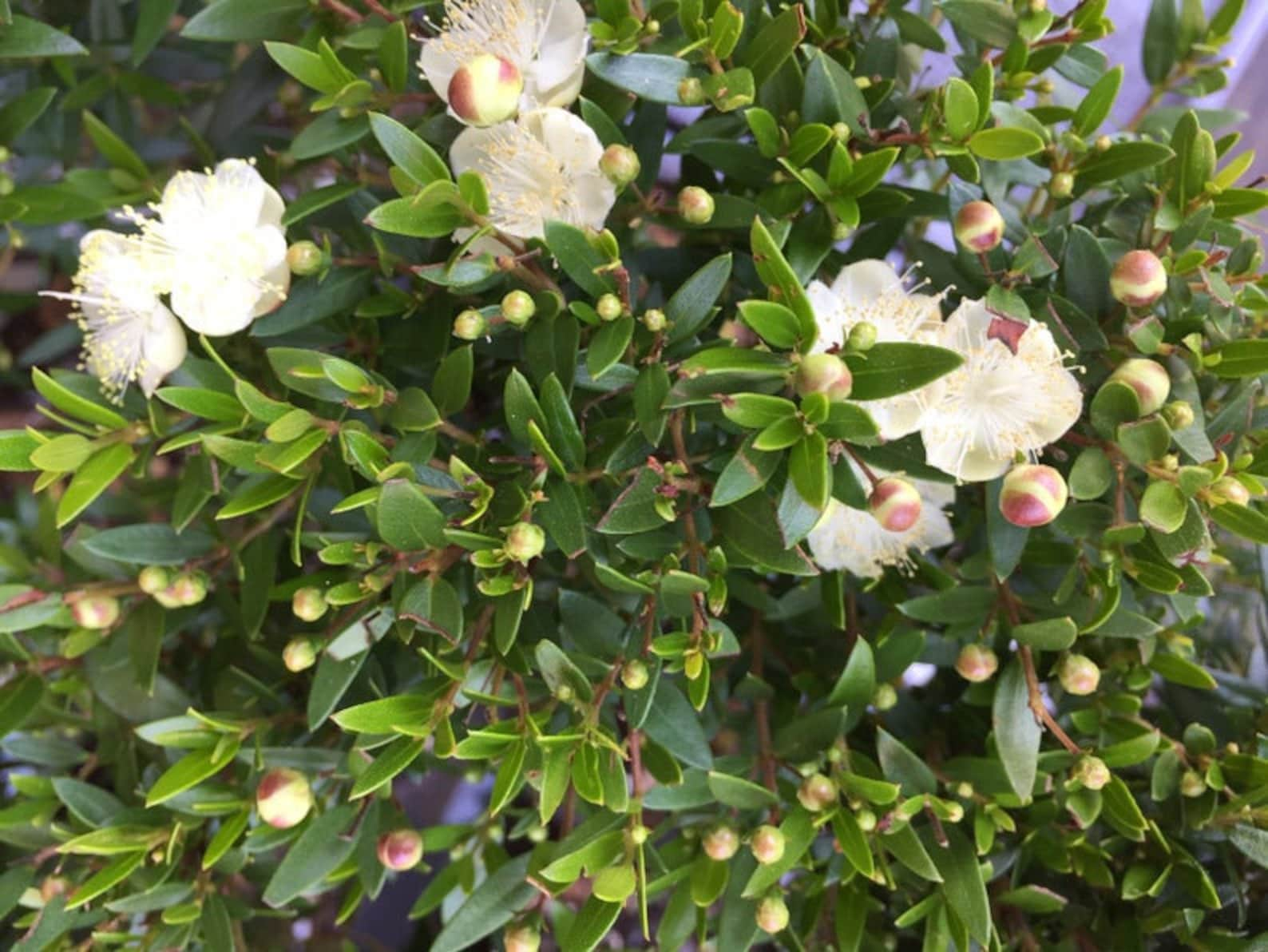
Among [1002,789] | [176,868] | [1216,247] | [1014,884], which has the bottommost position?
[176,868]

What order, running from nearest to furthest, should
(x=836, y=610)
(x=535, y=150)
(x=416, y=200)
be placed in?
(x=416, y=200), (x=535, y=150), (x=836, y=610)

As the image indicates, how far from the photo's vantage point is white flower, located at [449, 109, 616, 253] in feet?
2.71

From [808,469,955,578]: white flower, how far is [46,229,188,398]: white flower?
1.96ft

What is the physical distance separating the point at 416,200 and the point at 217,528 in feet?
1.46

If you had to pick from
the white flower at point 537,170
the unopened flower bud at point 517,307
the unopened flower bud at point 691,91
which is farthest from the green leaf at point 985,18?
the unopened flower bud at point 517,307

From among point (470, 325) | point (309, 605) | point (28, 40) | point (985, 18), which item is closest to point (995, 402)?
point (985, 18)

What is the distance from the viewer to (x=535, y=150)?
0.83 meters

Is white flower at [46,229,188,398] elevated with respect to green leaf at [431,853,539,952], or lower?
elevated

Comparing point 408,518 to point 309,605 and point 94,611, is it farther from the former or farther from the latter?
point 94,611

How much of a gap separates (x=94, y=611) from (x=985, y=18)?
938 millimetres

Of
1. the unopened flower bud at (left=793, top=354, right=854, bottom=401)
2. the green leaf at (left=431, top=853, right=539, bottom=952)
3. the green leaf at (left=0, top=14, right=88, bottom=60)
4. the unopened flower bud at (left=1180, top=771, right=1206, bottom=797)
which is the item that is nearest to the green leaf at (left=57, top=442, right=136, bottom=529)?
the green leaf at (left=0, top=14, right=88, bottom=60)

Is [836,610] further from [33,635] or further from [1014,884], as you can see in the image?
[33,635]

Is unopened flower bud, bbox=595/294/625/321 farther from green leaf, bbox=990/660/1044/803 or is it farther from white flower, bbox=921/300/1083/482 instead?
green leaf, bbox=990/660/1044/803

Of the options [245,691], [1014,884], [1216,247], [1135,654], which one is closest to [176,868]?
[245,691]
